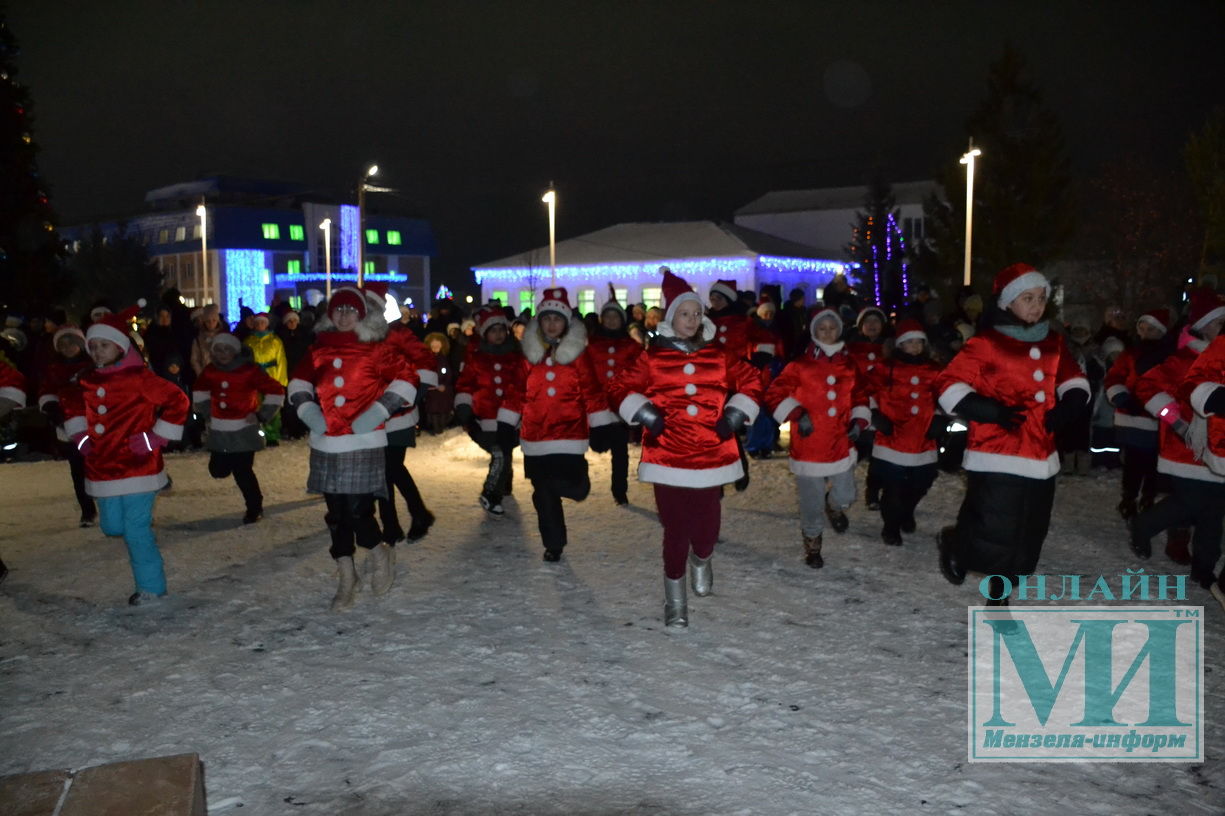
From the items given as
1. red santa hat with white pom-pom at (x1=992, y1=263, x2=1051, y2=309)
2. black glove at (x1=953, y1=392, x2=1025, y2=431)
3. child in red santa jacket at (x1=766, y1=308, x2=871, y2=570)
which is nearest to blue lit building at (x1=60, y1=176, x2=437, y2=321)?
child in red santa jacket at (x1=766, y1=308, x2=871, y2=570)

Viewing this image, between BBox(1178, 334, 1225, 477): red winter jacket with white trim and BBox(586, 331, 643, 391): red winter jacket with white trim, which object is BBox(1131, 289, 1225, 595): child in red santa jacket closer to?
BBox(1178, 334, 1225, 477): red winter jacket with white trim

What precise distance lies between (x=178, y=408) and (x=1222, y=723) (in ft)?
20.7

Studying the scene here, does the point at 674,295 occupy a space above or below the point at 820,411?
above

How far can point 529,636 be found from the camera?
19.2ft

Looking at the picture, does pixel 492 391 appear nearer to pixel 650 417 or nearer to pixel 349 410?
pixel 349 410

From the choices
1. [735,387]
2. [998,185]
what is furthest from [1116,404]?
[998,185]

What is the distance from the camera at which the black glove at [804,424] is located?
7102mm

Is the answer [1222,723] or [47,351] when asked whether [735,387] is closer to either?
[1222,723]

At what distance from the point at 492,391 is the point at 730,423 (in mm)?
4301

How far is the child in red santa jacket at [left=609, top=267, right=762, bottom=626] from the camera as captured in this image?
6.07m

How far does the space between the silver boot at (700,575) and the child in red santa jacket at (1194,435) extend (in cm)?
315

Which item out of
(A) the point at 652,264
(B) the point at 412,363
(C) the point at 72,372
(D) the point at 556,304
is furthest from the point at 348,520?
(A) the point at 652,264

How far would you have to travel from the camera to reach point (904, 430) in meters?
8.15

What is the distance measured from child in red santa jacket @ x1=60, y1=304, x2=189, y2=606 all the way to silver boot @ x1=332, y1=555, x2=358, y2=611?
1.27m
